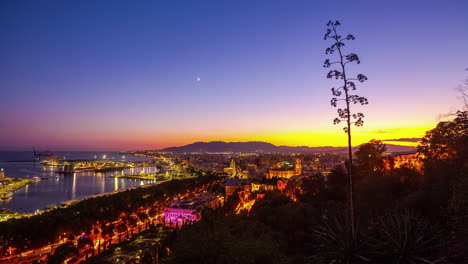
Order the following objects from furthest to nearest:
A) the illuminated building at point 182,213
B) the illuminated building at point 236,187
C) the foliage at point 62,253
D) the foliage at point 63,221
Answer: the illuminated building at point 236,187, the illuminated building at point 182,213, the foliage at point 63,221, the foliage at point 62,253

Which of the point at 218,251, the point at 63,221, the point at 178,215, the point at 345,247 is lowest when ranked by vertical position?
the point at 178,215

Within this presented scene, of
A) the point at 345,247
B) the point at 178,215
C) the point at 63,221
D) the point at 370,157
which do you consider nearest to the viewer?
the point at 345,247

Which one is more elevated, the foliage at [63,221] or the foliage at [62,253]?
the foliage at [63,221]

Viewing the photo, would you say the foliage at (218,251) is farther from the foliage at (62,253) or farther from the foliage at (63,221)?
the foliage at (63,221)

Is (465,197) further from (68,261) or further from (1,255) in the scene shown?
(1,255)

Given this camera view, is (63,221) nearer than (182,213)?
Yes

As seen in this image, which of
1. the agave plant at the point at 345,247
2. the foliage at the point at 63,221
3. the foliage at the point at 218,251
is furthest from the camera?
the foliage at the point at 63,221

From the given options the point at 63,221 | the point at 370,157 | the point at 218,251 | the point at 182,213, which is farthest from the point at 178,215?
the point at 218,251

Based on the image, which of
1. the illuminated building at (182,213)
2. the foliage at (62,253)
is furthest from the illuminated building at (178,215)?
the foliage at (62,253)

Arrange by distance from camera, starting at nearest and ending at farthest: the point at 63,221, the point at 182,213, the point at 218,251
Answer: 1. the point at 218,251
2. the point at 63,221
3. the point at 182,213

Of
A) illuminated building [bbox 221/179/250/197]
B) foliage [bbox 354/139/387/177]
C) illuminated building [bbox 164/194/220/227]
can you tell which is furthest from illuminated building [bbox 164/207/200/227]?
foliage [bbox 354/139/387/177]

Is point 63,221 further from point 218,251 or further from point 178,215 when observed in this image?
point 218,251

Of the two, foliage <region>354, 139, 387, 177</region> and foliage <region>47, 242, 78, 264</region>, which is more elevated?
foliage <region>354, 139, 387, 177</region>

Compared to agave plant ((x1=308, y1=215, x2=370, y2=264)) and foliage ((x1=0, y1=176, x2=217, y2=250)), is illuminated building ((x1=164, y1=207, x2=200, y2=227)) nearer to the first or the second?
foliage ((x1=0, y1=176, x2=217, y2=250))
